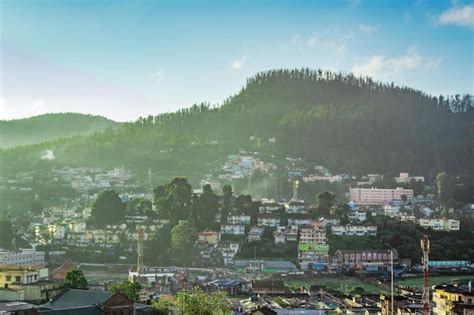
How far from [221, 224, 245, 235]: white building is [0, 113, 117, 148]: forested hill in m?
46.0

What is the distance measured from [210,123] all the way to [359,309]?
131ft

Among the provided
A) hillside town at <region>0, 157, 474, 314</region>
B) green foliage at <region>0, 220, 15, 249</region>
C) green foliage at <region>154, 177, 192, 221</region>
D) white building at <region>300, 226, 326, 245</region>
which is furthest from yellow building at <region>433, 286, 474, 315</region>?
green foliage at <region>0, 220, 15, 249</region>

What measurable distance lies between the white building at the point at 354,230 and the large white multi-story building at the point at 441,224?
3.12 meters

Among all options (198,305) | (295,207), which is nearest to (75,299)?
(198,305)

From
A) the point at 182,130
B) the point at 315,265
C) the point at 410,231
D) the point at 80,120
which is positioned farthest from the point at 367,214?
the point at 80,120

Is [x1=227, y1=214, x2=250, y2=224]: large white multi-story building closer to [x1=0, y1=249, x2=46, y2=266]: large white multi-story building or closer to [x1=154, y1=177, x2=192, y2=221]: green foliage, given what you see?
[x1=154, y1=177, x2=192, y2=221]: green foliage

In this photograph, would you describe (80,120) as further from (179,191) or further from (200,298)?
(200,298)

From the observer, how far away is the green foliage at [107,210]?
31938 millimetres

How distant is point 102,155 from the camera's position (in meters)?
51.2

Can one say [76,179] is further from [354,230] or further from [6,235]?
[354,230]

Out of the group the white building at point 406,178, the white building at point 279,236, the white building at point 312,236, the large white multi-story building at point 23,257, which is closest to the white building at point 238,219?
the white building at point 279,236

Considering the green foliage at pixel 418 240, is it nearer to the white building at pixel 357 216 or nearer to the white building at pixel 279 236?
the white building at pixel 357 216

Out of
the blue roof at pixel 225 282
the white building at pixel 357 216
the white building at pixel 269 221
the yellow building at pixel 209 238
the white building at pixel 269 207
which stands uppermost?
the white building at pixel 269 207

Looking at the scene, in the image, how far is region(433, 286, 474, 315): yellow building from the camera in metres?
16.4
